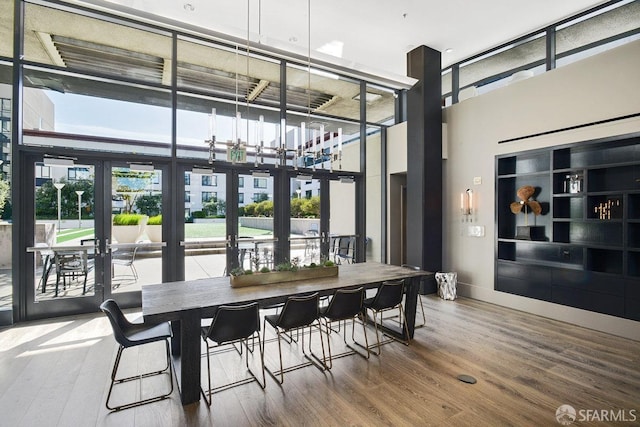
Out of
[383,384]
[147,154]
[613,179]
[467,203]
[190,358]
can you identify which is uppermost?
[147,154]

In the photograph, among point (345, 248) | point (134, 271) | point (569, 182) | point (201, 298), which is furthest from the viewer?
point (345, 248)

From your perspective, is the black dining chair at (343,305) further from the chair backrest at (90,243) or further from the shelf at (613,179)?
the chair backrest at (90,243)

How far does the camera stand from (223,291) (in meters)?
2.99

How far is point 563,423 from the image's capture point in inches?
90.3

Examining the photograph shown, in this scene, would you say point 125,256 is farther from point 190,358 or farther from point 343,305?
point 343,305

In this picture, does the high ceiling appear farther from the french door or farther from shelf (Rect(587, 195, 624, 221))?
shelf (Rect(587, 195, 624, 221))

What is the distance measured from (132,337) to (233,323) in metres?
0.88

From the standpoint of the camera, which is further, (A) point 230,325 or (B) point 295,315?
(B) point 295,315

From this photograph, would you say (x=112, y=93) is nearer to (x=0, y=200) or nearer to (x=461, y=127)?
(x=0, y=200)

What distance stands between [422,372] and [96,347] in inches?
138

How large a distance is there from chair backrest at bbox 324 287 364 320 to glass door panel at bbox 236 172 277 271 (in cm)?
263

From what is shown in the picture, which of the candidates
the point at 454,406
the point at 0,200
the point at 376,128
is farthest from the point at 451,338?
the point at 0,200

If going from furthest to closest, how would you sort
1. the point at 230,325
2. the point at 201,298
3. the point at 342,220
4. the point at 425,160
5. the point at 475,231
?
the point at 342,220 < the point at 425,160 < the point at 475,231 < the point at 201,298 < the point at 230,325

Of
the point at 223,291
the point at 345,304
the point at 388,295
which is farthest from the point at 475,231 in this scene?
the point at 223,291
